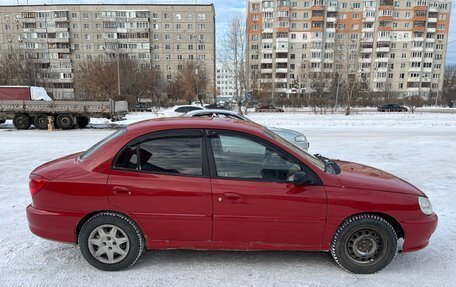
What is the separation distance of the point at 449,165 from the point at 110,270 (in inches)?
342

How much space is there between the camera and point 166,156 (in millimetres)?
3150

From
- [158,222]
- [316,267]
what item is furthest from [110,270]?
[316,267]

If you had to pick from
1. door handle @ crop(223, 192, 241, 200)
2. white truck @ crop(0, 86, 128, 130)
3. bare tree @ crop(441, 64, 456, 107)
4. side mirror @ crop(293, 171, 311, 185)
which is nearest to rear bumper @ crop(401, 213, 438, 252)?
side mirror @ crop(293, 171, 311, 185)

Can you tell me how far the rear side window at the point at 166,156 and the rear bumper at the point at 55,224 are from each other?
0.74 m

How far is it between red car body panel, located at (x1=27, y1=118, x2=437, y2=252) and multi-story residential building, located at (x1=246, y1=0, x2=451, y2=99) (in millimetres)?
71014

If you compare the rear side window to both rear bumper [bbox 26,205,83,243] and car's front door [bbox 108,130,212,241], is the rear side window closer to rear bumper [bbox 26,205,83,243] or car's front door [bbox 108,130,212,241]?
car's front door [bbox 108,130,212,241]

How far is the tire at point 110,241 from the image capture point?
3.11 metres

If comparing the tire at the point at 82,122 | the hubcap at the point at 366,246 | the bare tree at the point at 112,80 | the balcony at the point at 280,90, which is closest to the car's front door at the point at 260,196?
the hubcap at the point at 366,246

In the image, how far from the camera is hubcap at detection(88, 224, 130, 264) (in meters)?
3.14

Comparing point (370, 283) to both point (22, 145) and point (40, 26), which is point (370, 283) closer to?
point (22, 145)

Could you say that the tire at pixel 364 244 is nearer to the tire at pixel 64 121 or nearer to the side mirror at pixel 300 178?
the side mirror at pixel 300 178

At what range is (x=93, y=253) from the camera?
3.19m

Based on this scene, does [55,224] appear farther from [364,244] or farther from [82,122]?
[82,122]

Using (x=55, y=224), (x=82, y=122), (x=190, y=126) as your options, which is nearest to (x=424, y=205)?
(x=190, y=126)
